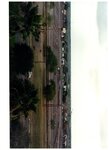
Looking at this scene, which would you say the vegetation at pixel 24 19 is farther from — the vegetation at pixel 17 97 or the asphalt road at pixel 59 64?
the vegetation at pixel 17 97

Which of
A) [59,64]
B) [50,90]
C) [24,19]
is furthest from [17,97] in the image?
[24,19]

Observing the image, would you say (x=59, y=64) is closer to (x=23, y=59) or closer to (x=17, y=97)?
(x=23, y=59)

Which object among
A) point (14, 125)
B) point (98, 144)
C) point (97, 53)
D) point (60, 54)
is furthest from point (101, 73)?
point (14, 125)

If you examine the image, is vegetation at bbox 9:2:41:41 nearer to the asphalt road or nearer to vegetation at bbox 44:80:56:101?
the asphalt road

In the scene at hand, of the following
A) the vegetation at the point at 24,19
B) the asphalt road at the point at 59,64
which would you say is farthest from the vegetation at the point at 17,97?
the vegetation at the point at 24,19

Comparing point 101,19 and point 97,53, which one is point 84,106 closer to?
point 97,53

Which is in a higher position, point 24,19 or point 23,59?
point 24,19
